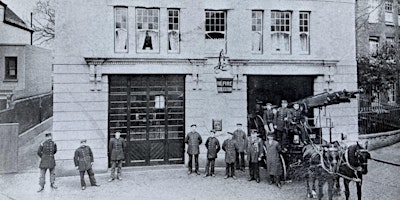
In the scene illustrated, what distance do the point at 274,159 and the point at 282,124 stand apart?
1547mm

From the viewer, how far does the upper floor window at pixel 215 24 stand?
14.4m

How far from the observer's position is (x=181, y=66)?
552 inches

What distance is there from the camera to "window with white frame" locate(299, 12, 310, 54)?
14930 millimetres

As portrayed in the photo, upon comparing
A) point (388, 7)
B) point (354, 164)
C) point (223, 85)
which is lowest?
point (354, 164)

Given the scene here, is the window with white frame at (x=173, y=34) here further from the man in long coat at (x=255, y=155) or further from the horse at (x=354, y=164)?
the horse at (x=354, y=164)

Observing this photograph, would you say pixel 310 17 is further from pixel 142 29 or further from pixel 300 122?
pixel 142 29

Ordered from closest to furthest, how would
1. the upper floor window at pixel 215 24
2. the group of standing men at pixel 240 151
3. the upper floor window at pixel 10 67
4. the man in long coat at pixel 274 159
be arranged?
the upper floor window at pixel 10 67
the man in long coat at pixel 274 159
the group of standing men at pixel 240 151
the upper floor window at pixel 215 24

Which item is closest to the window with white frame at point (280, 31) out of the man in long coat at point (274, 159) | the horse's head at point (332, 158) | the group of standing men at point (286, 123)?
the group of standing men at point (286, 123)

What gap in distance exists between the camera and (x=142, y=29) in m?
14.0

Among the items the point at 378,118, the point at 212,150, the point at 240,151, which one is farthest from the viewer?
the point at 378,118

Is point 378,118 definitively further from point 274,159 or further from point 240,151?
point 274,159

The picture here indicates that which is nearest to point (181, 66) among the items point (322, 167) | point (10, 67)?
point (10, 67)

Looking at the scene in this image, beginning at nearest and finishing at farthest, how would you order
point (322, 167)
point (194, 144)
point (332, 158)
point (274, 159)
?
point (322, 167) < point (332, 158) < point (274, 159) < point (194, 144)

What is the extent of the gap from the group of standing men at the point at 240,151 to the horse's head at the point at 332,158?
1942 millimetres
